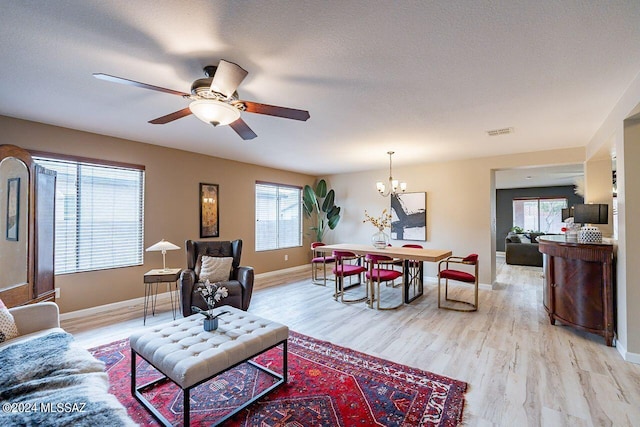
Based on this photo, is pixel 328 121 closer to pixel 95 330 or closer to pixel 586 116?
pixel 586 116

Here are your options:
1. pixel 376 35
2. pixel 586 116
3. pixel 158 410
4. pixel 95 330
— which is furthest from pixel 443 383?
pixel 95 330

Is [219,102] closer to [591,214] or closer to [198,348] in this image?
[198,348]

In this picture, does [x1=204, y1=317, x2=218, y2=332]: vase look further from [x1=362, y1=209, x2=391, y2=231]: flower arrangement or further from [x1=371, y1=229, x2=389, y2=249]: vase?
[x1=362, y1=209, x2=391, y2=231]: flower arrangement

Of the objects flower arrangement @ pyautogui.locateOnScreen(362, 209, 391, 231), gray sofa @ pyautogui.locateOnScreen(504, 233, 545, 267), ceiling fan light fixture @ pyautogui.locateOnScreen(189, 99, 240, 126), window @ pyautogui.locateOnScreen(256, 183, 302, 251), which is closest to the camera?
ceiling fan light fixture @ pyautogui.locateOnScreen(189, 99, 240, 126)

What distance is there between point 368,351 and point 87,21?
3.35 meters

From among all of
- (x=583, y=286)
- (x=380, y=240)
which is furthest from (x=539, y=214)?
(x=583, y=286)

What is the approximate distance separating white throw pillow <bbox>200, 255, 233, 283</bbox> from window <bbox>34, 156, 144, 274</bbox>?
1328mm

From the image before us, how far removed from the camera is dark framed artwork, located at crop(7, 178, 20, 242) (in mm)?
2719

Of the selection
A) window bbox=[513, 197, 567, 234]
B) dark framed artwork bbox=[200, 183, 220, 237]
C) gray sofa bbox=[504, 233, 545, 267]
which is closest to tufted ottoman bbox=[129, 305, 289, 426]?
dark framed artwork bbox=[200, 183, 220, 237]

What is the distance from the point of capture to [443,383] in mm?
2242

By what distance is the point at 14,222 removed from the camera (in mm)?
2766

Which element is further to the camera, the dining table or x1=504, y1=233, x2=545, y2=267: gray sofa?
x1=504, y1=233, x2=545, y2=267: gray sofa

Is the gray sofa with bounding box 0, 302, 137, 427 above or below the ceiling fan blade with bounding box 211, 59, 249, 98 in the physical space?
below

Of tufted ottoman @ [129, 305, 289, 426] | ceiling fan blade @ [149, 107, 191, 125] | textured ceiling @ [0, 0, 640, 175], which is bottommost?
tufted ottoman @ [129, 305, 289, 426]
